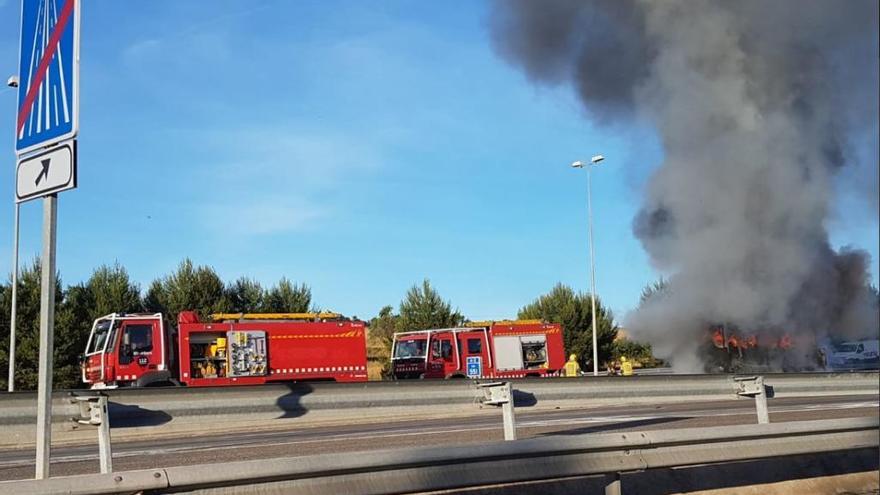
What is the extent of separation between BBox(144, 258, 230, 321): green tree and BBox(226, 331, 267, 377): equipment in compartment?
22.6 meters

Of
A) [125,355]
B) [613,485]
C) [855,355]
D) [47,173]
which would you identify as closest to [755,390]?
[613,485]

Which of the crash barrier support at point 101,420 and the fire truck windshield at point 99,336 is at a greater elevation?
the fire truck windshield at point 99,336

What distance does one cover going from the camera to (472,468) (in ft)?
17.4

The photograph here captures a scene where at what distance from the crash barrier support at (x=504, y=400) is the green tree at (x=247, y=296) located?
42.5 meters

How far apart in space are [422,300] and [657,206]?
30841mm

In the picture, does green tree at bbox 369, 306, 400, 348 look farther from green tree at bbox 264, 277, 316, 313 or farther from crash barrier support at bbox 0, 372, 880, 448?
crash barrier support at bbox 0, 372, 880, 448

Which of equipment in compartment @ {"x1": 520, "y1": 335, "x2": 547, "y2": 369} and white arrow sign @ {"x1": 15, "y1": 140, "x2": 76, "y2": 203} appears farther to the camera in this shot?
equipment in compartment @ {"x1": 520, "y1": 335, "x2": 547, "y2": 369}

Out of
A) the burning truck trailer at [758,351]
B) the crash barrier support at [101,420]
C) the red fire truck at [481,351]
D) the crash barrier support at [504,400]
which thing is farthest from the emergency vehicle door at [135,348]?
the burning truck trailer at [758,351]

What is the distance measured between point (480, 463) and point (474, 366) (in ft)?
82.9

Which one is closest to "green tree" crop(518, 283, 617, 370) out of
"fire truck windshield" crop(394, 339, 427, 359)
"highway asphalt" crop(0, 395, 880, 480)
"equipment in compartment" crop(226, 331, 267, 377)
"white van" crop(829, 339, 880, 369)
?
"white van" crop(829, 339, 880, 369)

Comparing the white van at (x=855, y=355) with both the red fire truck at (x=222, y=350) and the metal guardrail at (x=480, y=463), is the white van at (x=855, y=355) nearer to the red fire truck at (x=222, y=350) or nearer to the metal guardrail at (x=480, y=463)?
the red fire truck at (x=222, y=350)

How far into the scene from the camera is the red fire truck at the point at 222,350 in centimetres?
2256

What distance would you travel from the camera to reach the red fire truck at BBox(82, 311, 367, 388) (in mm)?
22562

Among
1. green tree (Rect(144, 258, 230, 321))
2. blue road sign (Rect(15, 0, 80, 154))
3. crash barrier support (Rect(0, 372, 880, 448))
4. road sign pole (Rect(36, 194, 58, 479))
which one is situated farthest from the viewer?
green tree (Rect(144, 258, 230, 321))
